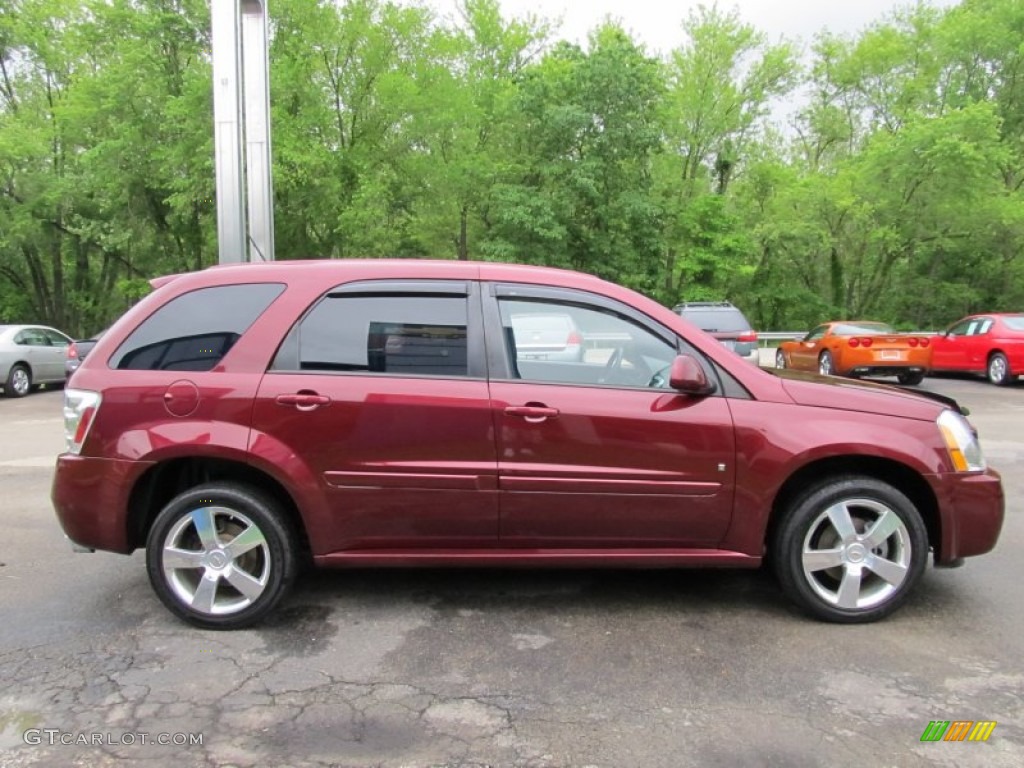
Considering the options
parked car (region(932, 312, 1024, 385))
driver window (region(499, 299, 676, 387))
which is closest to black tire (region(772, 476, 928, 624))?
driver window (region(499, 299, 676, 387))

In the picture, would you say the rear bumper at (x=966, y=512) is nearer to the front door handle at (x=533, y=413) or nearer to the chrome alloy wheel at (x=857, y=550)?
the chrome alloy wheel at (x=857, y=550)

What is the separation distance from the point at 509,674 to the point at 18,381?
49.0 ft

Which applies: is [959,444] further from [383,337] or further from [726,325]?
[726,325]

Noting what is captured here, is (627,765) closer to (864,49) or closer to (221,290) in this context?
(221,290)

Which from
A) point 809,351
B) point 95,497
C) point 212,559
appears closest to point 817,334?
point 809,351

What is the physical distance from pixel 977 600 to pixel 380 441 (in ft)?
10.7

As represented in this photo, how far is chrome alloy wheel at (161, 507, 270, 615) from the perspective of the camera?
11.3 ft

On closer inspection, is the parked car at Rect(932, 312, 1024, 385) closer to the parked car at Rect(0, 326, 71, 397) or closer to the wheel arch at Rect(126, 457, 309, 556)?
the wheel arch at Rect(126, 457, 309, 556)

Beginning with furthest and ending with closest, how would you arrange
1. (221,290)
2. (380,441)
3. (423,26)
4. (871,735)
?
(423,26)
(221,290)
(380,441)
(871,735)

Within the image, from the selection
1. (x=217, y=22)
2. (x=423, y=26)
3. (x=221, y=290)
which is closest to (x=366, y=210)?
(x=423, y=26)

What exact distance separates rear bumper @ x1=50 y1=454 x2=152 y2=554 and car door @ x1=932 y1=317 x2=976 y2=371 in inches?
636

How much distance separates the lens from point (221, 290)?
361cm

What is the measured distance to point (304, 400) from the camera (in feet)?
11.1

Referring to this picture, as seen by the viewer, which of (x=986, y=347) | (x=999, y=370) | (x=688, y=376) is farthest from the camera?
(x=986, y=347)
